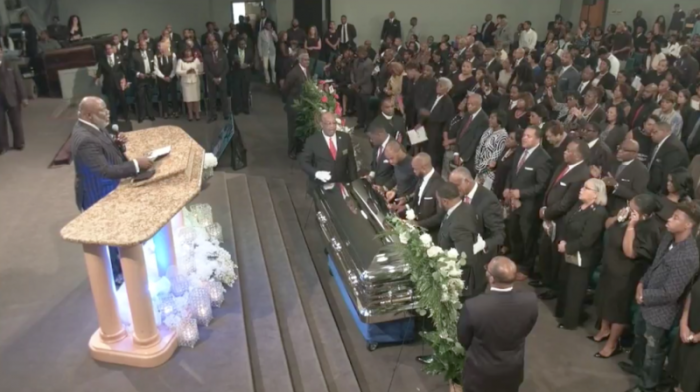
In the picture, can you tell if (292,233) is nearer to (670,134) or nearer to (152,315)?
(152,315)

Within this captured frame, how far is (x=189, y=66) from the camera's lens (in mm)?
10422

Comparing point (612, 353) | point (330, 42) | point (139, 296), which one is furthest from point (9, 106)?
point (330, 42)

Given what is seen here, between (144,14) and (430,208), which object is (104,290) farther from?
(144,14)

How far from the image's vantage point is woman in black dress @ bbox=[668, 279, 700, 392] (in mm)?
A: 3843

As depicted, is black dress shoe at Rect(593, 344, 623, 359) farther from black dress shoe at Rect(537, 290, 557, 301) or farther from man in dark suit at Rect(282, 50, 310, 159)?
man in dark suit at Rect(282, 50, 310, 159)

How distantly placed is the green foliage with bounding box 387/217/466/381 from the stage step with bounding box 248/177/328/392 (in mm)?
885

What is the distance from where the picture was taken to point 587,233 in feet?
15.7

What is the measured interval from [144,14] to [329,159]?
35.8ft

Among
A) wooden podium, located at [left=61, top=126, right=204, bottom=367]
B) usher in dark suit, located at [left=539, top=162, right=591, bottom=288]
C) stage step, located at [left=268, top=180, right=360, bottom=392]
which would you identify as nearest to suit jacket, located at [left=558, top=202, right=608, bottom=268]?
usher in dark suit, located at [left=539, top=162, right=591, bottom=288]

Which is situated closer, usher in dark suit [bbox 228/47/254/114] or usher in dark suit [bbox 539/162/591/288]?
usher in dark suit [bbox 539/162/591/288]

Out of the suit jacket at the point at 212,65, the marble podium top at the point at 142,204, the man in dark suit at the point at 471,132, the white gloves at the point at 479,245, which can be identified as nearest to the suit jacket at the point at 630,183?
the white gloves at the point at 479,245

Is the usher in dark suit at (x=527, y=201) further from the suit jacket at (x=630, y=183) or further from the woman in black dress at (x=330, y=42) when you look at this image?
the woman in black dress at (x=330, y=42)

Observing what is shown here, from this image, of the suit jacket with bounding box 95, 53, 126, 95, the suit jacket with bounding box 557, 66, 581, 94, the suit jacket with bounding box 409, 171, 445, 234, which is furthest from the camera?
the suit jacket with bounding box 95, 53, 126, 95

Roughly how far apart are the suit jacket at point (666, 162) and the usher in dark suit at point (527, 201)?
57.3 inches
